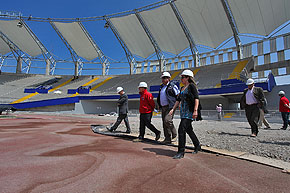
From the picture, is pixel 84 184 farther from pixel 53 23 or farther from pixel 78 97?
pixel 53 23

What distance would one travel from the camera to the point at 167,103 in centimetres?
429

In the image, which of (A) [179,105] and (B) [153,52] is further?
(B) [153,52]

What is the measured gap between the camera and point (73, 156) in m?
2.85

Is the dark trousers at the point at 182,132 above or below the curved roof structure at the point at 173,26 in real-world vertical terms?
below

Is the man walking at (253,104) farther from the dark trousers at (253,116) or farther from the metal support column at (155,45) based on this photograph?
the metal support column at (155,45)

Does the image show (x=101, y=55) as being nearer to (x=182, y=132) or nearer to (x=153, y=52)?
(x=153, y=52)

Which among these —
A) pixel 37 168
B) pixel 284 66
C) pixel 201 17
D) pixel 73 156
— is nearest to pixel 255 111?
pixel 73 156

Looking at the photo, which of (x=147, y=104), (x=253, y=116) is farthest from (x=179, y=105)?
(x=253, y=116)

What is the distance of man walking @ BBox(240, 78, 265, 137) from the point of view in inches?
203

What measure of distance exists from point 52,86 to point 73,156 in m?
39.4

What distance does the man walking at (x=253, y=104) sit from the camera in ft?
16.9

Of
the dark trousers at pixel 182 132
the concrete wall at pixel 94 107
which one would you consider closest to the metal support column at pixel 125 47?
the concrete wall at pixel 94 107

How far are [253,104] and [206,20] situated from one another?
25049mm

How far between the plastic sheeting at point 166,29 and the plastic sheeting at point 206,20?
1.72 metres
